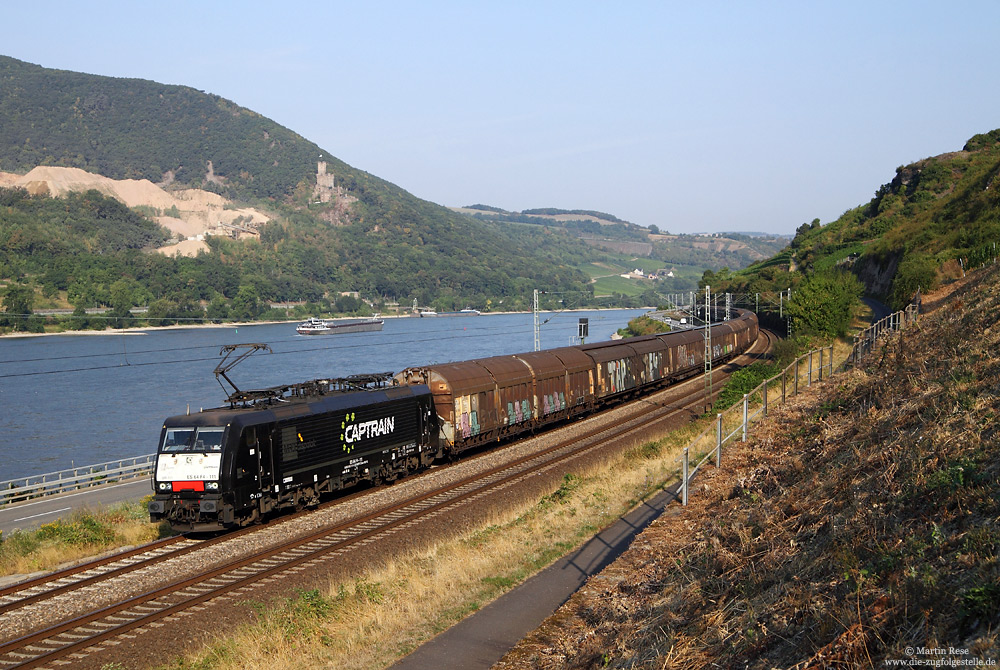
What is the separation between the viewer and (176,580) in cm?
1791

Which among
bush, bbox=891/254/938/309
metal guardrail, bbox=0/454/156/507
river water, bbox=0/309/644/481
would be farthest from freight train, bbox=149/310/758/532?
bush, bbox=891/254/938/309

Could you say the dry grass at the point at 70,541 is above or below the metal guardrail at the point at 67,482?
above

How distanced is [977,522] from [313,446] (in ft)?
61.7

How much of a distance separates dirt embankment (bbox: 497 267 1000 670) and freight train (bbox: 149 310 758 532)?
449 inches

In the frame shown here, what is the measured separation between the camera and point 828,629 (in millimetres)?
7613

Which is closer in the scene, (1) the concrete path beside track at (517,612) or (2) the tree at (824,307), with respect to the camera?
(1) the concrete path beside track at (517,612)

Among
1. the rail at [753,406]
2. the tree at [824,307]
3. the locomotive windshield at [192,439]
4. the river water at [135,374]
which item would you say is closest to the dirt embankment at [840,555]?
the rail at [753,406]

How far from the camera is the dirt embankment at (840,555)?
23.7 feet

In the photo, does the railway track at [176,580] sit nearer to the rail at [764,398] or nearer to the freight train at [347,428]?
the freight train at [347,428]

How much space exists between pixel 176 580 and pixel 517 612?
9174 millimetres

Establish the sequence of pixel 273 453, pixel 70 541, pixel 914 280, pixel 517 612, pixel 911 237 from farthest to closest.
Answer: pixel 911 237 < pixel 914 280 < pixel 70 541 < pixel 273 453 < pixel 517 612

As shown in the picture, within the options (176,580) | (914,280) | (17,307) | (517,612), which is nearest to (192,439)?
(176,580)

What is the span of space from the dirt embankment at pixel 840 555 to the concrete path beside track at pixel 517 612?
0.52 metres

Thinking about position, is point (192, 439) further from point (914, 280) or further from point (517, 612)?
point (914, 280)
